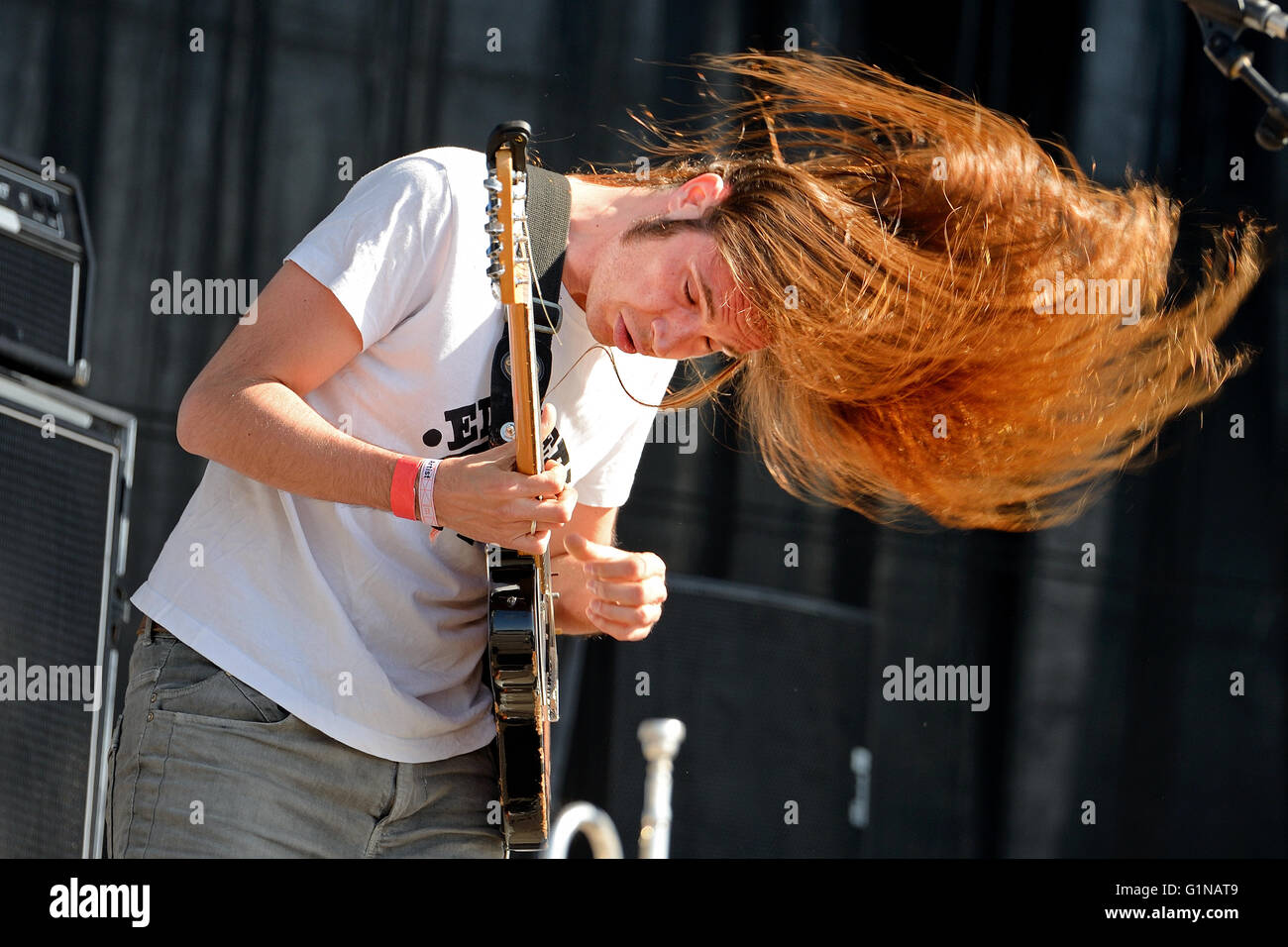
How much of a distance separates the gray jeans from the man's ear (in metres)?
0.80

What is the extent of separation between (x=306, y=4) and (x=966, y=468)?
1.61 meters

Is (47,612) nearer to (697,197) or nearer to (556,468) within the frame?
(556,468)

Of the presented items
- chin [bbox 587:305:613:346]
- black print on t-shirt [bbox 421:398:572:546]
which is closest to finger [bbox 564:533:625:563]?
black print on t-shirt [bbox 421:398:572:546]

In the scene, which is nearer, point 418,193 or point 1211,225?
point 418,193

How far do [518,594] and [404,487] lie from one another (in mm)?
218

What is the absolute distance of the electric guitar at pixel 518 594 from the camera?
4.74ft

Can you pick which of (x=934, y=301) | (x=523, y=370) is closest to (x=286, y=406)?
(x=523, y=370)

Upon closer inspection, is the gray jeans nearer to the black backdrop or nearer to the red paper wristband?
the red paper wristband

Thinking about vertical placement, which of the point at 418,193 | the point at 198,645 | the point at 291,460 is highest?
the point at 418,193

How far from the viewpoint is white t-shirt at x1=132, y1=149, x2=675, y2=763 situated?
1471 mm
